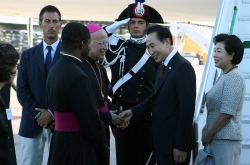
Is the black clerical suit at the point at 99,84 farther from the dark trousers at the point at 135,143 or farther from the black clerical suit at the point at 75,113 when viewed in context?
the dark trousers at the point at 135,143

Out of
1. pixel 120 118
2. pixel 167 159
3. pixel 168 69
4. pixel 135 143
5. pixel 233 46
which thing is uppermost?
pixel 233 46

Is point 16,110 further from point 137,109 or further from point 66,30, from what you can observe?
point 66,30

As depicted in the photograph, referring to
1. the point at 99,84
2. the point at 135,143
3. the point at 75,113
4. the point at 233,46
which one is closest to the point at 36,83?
the point at 99,84

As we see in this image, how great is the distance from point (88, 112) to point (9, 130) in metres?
0.51

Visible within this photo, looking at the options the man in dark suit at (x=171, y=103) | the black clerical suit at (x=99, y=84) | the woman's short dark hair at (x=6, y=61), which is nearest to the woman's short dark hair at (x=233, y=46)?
the man in dark suit at (x=171, y=103)

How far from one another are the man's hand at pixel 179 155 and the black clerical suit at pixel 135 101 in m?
1.00

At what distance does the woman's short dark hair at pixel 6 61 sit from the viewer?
10.1 feet

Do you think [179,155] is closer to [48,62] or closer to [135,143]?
[135,143]

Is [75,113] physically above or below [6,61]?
below

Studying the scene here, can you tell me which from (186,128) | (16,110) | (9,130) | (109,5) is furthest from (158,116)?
(16,110)

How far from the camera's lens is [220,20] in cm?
505

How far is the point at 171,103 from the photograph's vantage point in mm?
3916

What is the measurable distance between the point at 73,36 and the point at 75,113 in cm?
49

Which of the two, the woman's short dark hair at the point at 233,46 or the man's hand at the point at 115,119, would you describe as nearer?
the woman's short dark hair at the point at 233,46
